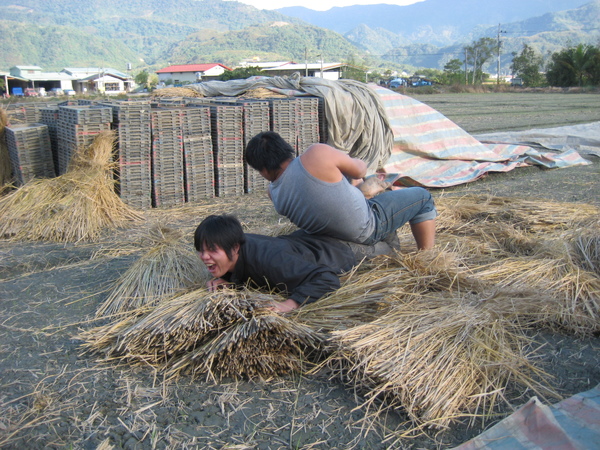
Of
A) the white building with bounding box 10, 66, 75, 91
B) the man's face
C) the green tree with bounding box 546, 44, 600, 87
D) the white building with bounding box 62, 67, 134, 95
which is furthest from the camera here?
the white building with bounding box 62, 67, 134, 95

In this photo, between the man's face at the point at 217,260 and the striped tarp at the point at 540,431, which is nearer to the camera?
the striped tarp at the point at 540,431

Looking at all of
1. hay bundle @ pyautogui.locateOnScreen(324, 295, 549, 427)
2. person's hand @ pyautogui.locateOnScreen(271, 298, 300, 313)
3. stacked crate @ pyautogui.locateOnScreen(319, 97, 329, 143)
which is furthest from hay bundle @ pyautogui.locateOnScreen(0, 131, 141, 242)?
hay bundle @ pyautogui.locateOnScreen(324, 295, 549, 427)

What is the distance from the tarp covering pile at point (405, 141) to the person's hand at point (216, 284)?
179 inches

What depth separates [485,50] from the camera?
79.2 meters

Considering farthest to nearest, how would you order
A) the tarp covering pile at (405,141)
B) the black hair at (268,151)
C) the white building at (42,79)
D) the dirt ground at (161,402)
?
the white building at (42,79), the tarp covering pile at (405,141), the black hair at (268,151), the dirt ground at (161,402)

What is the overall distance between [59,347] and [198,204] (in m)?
3.55

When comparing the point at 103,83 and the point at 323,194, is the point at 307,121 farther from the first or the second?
the point at 103,83

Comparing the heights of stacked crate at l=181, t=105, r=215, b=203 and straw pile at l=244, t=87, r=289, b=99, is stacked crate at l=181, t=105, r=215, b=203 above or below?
below

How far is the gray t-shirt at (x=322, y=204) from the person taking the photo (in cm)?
288

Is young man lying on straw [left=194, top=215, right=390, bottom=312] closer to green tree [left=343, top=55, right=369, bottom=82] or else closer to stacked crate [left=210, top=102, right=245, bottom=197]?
stacked crate [left=210, top=102, right=245, bottom=197]

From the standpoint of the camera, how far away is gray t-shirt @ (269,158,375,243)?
9.45 ft

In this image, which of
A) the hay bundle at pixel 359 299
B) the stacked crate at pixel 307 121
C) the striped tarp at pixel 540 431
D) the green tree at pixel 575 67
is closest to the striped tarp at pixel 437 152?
the stacked crate at pixel 307 121

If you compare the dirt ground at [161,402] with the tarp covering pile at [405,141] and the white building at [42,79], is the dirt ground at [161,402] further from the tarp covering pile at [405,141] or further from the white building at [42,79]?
the white building at [42,79]

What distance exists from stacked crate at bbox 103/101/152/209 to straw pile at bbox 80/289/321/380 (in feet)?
11.4
